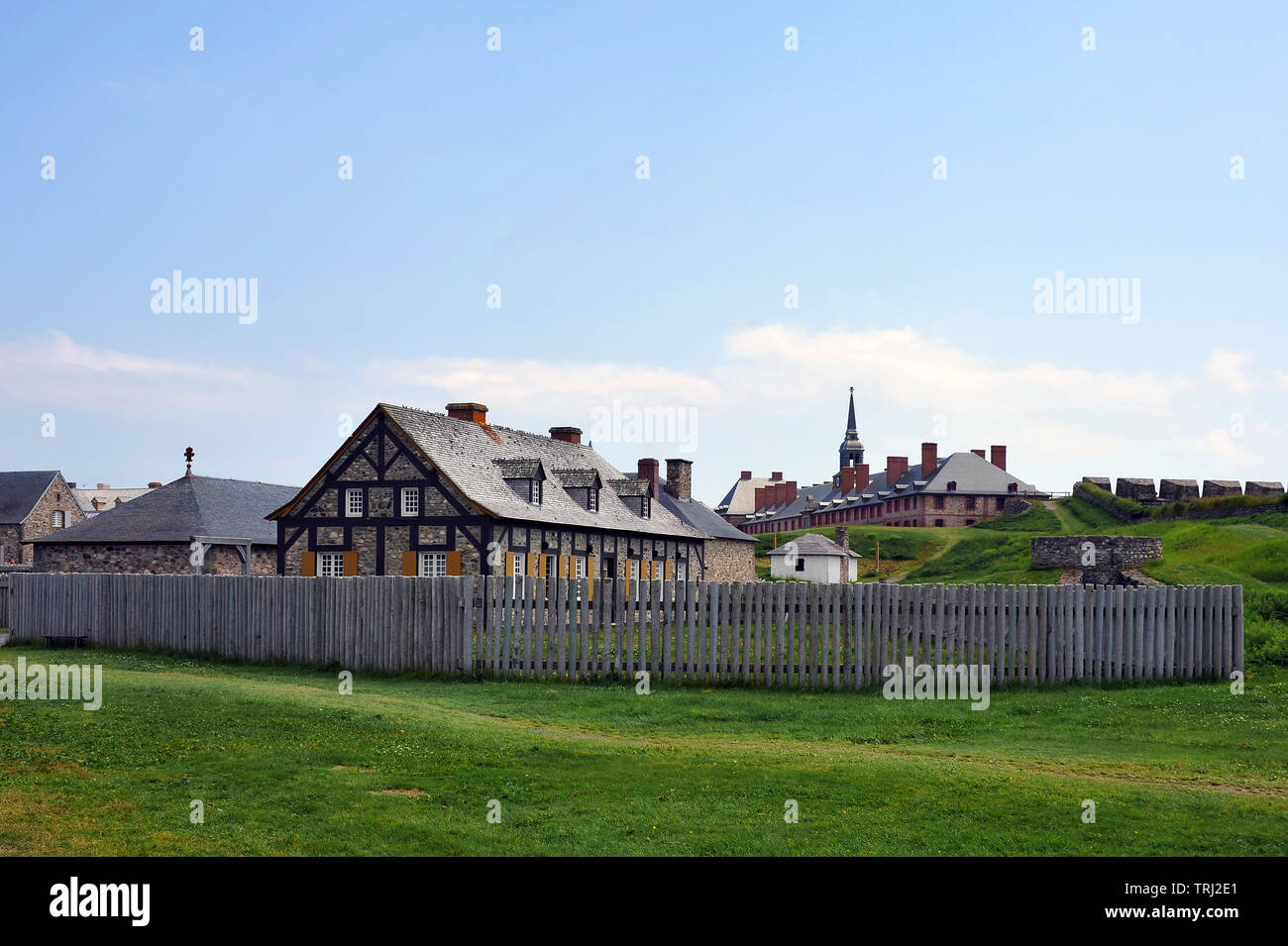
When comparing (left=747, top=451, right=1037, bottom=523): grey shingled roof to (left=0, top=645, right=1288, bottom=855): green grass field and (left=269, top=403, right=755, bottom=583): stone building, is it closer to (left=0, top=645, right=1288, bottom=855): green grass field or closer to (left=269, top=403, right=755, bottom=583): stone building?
(left=269, top=403, right=755, bottom=583): stone building

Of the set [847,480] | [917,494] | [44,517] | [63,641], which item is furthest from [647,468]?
[847,480]

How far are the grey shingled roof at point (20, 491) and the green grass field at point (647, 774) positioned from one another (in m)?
63.0

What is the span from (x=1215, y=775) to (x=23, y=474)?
78.5 meters

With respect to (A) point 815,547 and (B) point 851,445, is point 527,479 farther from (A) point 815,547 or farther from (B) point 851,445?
(B) point 851,445

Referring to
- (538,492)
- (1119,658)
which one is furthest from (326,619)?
(538,492)

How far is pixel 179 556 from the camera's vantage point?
45.0 m

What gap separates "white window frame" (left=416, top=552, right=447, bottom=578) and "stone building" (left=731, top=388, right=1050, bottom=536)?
66.4 m

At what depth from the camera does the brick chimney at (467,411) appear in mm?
45781
